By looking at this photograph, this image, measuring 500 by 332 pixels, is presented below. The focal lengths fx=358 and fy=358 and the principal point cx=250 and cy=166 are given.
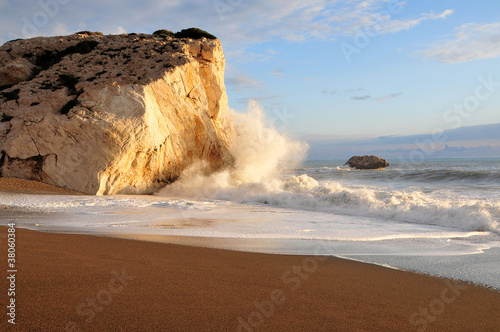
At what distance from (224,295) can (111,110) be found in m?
13.3

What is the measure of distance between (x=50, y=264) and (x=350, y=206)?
9854mm

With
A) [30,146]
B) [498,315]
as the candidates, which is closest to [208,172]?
[30,146]

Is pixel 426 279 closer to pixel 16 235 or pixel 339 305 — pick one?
pixel 339 305

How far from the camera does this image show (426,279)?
4.14 metres

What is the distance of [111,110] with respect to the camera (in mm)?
14820

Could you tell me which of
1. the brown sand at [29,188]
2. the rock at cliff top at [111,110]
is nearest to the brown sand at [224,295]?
the brown sand at [29,188]

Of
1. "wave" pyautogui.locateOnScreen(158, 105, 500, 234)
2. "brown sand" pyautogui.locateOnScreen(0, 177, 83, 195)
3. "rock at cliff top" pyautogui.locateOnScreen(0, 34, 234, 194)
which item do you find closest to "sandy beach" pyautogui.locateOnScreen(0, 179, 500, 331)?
"wave" pyautogui.locateOnScreen(158, 105, 500, 234)

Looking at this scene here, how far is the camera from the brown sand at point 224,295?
2686 millimetres

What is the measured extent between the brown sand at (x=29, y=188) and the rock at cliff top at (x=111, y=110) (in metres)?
0.43

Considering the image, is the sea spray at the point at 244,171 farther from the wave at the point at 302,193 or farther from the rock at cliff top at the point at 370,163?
the rock at cliff top at the point at 370,163

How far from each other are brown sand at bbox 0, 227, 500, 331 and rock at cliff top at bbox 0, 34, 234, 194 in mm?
10610

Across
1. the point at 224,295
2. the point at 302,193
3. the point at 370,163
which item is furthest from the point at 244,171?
the point at 370,163

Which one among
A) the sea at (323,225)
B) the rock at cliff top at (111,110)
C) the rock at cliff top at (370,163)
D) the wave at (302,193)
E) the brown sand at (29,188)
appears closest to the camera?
the sea at (323,225)

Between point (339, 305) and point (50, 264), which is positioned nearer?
point (339, 305)
